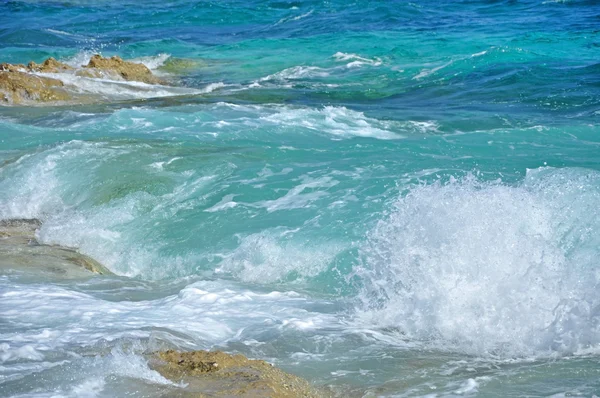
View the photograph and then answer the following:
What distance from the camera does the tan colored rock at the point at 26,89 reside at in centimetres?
1400

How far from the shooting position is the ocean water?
4.96m

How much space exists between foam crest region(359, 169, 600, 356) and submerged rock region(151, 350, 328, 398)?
4.37ft

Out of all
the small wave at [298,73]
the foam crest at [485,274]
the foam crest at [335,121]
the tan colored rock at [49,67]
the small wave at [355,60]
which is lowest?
the foam crest at [485,274]

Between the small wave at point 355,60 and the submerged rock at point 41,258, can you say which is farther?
the small wave at point 355,60

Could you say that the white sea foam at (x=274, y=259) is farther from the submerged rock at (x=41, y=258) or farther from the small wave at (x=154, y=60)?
the small wave at (x=154, y=60)

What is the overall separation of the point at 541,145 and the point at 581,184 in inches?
115

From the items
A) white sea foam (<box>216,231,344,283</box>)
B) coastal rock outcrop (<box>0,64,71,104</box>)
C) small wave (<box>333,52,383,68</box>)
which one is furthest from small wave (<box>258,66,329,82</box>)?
white sea foam (<box>216,231,344,283</box>)

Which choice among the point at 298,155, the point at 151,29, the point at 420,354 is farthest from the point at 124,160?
the point at 151,29

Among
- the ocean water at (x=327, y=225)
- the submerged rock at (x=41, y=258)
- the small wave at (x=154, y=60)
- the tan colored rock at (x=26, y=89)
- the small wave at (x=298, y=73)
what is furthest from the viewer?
the small wave at (x=154, y=60)

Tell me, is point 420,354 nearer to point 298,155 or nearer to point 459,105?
point 298,155

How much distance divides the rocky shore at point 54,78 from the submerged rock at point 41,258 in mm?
6670

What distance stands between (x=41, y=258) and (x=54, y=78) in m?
8.73

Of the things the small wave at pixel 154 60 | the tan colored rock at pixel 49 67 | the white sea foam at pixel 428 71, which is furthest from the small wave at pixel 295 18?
the tan colored rock at pixel 49 67

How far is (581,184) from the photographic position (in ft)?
25.7
